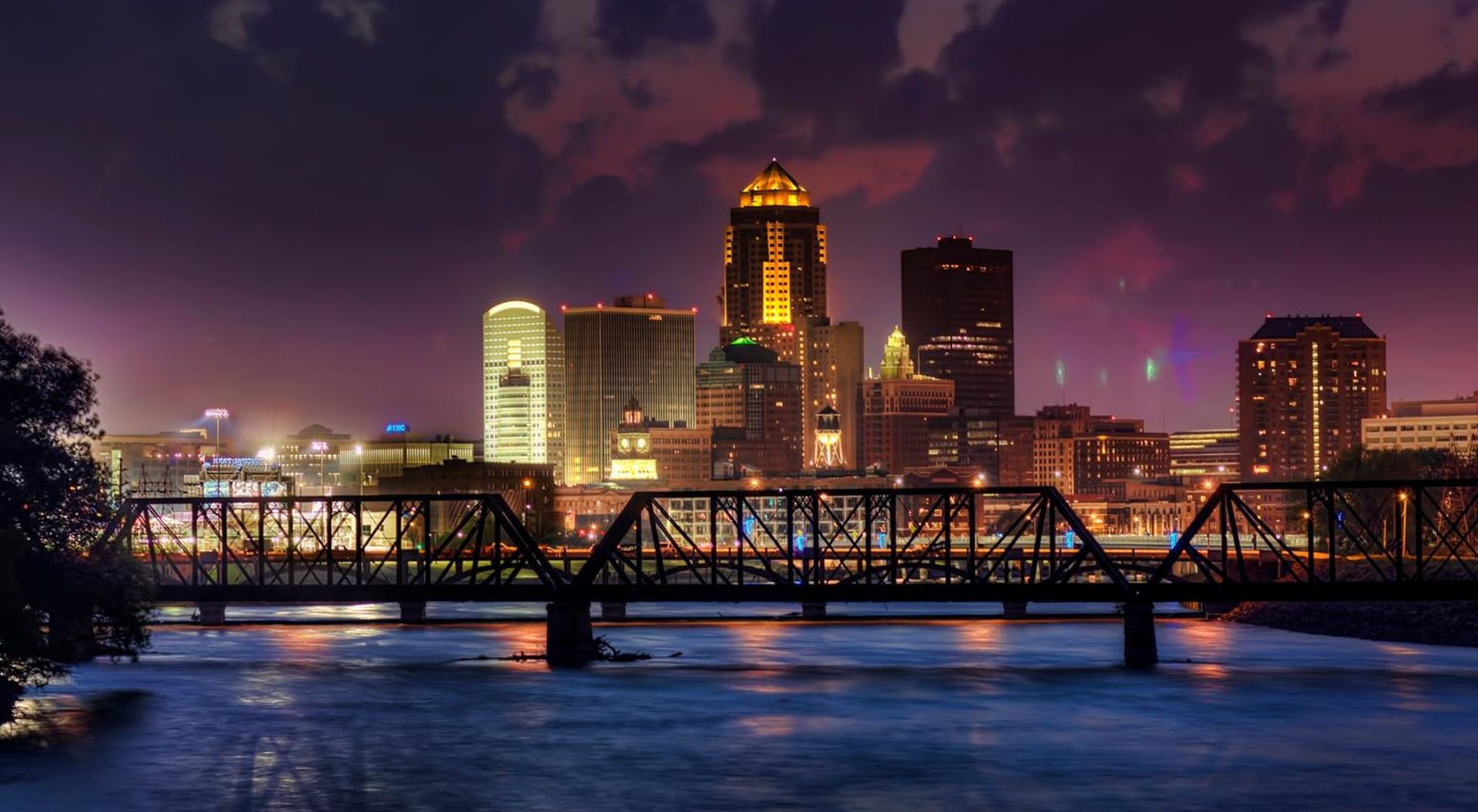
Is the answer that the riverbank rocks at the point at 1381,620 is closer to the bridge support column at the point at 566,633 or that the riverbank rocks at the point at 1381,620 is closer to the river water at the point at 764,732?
the river water at the point at 764,732

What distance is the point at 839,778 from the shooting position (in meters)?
82.8

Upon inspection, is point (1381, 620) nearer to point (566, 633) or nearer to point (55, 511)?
point (566, 633)

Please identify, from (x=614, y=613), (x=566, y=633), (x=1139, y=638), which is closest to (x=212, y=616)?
(x=614, y=613)

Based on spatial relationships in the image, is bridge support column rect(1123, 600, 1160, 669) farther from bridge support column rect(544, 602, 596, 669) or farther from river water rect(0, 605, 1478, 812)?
bridge support column rect(544, 602, 596, 669)

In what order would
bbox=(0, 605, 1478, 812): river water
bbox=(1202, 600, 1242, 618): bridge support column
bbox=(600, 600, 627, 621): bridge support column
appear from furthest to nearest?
bbox=(600, 600, 627, 621): bridge support column, bbox=(1202, 600, 1242, 618): bridge support column, bbox=(0, 605, 1478, 812): river water

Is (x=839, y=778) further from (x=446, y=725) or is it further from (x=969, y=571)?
(x=969, y=571)

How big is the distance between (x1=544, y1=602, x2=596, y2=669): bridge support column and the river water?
2.13m

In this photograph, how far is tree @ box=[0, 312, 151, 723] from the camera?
88.8 meters

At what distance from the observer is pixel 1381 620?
157500mm

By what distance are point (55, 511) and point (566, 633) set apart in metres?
40.0

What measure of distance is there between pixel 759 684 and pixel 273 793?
4356 centimetres

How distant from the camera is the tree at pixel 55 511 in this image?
88.8 m

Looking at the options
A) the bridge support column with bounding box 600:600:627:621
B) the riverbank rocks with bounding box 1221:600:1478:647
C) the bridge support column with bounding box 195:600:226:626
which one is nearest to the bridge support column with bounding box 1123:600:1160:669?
the riverbank rocks with bounding box 1221:600:1478:647

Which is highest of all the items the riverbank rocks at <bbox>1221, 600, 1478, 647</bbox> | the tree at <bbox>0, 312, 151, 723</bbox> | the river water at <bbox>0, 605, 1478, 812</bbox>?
the tree at <bbox>0, 312, 151, 723</bbox>
